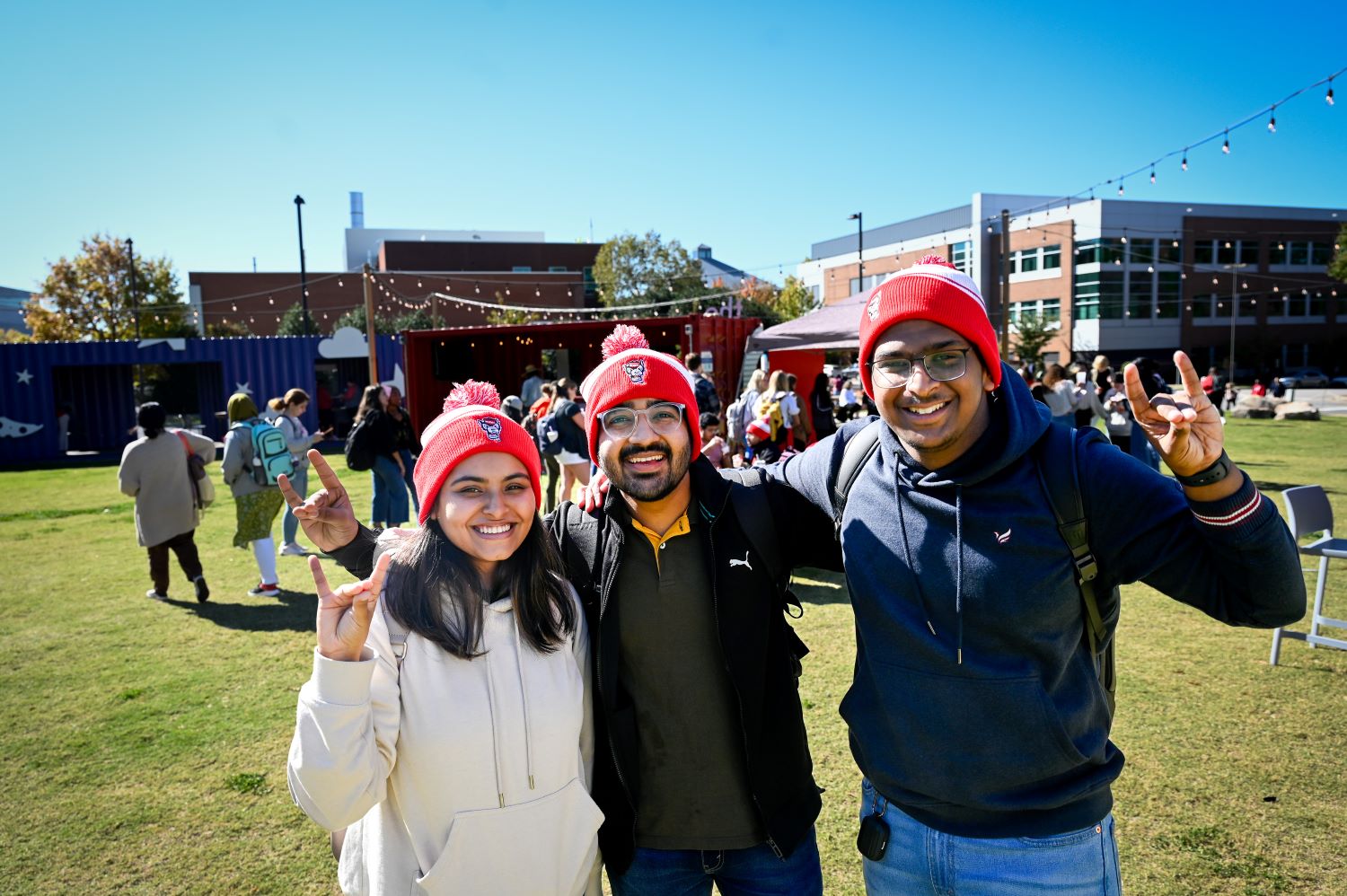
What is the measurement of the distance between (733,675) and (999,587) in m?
0.67

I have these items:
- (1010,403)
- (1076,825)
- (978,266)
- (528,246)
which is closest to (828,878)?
(1076,825)

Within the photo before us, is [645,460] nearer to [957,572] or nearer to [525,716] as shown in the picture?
[525,716]

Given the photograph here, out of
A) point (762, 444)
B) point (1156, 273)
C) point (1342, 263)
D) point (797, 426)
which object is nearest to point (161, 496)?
point (762, 444)

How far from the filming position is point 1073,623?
1.71 meters

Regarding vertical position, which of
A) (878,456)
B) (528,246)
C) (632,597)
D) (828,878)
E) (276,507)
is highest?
(528,246)

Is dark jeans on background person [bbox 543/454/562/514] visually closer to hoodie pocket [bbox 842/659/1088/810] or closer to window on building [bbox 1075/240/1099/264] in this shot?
hoodie pocket [bbox 842/659/1088/810]

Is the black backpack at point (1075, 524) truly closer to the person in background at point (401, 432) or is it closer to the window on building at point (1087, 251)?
the person in background at point (401, 432)

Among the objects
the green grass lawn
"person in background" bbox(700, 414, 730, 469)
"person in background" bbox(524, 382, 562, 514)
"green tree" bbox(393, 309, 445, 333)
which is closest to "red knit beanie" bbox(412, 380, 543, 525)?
the green grass lawn

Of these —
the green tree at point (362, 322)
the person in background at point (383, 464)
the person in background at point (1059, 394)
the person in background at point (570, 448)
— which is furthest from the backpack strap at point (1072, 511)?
the green tree at point (362, 322)

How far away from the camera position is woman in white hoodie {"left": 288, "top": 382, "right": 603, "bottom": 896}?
5.44 feet

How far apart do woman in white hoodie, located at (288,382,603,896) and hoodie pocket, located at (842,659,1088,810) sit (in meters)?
0.77

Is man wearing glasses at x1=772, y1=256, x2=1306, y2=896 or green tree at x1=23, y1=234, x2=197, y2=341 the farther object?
green tree at x1=23, y1=234, x2=197, y2=341

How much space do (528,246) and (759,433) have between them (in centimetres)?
4078

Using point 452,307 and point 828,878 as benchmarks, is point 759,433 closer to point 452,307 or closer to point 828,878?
point 828,878
